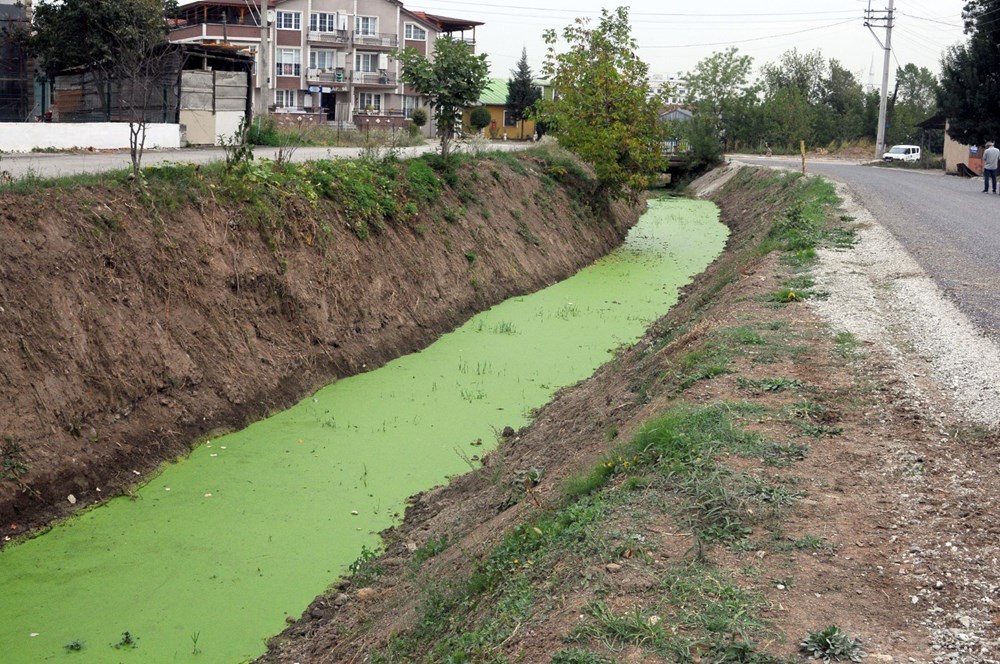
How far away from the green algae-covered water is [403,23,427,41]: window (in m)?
56.8

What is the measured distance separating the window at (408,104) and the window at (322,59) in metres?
5.95

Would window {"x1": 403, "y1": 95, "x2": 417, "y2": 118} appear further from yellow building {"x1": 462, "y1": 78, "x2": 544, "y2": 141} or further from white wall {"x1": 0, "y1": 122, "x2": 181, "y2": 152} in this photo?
white wall {"x1": 0, "y1": 122, "x2": 181, "y2": 152}

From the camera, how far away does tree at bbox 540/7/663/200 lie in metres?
28.6

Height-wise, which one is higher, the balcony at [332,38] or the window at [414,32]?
the window at [414,32]

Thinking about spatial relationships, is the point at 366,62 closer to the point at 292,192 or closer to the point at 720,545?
the point at 292,192

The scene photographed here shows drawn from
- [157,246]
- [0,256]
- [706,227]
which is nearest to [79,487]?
[0,256]

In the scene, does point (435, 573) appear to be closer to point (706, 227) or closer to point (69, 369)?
point (69, 369)

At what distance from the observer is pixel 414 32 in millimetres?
70250

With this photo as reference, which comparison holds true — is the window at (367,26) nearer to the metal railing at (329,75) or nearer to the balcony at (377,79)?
the balcony at (377,79)

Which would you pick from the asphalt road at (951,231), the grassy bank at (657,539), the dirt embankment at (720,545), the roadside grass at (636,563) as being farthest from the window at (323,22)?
the roadside grass at (636,563)

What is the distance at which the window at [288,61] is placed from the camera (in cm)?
6638

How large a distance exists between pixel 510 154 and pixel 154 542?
830 inches

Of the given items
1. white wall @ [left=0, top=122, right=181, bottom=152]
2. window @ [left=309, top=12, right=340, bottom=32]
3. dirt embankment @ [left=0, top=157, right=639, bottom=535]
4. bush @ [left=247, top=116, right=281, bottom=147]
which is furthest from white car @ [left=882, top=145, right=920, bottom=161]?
dirt embankment @ [left=0, top=157, right=639, bottom=535]

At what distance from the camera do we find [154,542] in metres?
9.30
